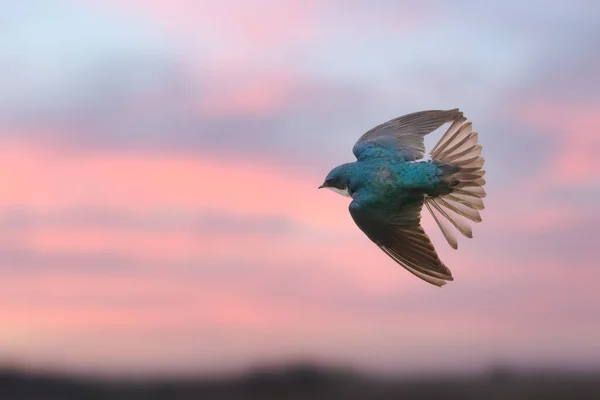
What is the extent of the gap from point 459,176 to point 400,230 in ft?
2.83

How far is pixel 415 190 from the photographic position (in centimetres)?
941

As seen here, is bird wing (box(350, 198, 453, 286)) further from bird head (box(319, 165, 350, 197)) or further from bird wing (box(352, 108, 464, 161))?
bird wing (box(352, 108, 464, 161))

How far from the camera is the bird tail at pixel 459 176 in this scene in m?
9.55

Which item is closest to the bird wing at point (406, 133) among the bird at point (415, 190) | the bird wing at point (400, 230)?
the bird at point (415, 190)

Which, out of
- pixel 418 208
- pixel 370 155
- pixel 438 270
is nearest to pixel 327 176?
pixel 370 155

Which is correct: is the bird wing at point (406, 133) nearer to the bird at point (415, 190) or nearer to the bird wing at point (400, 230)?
the bird at point (415, 190)

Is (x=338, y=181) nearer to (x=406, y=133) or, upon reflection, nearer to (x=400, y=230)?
(x=400, y=230)

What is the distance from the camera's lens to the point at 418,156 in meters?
10.1

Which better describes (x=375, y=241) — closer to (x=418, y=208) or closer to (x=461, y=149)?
(x=418, y=208)

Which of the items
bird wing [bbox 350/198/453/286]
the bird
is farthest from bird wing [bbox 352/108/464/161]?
bird wing [bbox 350/198/453/286]

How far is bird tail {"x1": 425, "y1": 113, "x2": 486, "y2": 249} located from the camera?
9547 mm

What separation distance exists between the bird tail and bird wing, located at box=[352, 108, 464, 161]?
213 millimetres

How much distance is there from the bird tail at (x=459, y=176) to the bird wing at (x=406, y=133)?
213 mm

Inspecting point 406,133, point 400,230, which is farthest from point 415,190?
point 406,133
